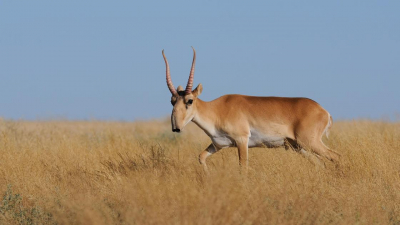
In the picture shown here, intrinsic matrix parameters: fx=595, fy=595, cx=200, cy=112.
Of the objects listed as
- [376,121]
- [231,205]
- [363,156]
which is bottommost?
[376,121]

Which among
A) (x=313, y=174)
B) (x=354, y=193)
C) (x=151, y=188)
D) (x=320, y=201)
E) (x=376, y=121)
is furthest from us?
(x=376, y=121)

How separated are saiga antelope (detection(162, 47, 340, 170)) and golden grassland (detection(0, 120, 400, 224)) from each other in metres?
0.37

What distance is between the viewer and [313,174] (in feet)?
34.2

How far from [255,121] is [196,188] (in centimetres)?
396

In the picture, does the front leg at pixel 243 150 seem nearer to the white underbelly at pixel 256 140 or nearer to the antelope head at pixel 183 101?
the white underbelly at pixel 256 140

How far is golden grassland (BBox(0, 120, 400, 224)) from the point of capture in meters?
6.93

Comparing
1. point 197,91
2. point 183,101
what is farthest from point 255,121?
point 183,101

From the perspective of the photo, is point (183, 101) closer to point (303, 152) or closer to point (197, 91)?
point (197, 91)

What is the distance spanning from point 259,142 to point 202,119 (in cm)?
127

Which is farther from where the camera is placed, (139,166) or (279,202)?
(139,166)

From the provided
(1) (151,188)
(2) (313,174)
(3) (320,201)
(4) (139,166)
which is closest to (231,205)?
(1) (151,188)

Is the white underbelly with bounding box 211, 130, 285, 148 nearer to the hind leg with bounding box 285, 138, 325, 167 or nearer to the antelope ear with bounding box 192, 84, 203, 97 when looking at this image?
the hind leg with bounding box 285, 138, 325, 167

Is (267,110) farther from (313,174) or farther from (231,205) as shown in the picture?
(231,205)

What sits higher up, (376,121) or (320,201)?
(320,201)
